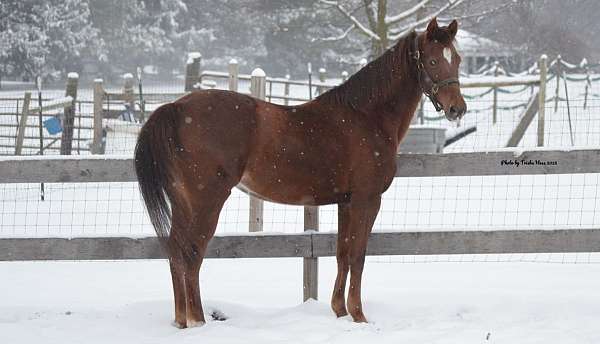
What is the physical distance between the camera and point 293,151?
170 inches

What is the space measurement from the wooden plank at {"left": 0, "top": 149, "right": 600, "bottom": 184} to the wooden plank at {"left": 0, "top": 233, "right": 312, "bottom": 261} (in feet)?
1.53

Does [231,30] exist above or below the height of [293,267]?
above

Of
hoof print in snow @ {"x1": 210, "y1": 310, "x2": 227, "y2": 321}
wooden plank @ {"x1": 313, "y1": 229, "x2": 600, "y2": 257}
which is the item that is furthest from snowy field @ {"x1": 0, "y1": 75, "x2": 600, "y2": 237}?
hoof print in snow @ {"x1": 210, "y1": 310, "x2": 227, "y2": 321}

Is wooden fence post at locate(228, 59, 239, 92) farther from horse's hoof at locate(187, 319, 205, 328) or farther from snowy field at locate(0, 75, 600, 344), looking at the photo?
horse's hoof at locate(187, 319, 205, 328)

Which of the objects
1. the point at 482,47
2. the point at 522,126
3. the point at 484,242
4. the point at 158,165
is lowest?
the point at 484,242

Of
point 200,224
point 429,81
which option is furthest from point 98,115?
point 429,81

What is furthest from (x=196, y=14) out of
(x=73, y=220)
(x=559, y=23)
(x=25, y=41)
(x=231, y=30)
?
(x=73, y=220)

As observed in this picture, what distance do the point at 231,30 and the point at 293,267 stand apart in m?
34.1

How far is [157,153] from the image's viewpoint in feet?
13.5

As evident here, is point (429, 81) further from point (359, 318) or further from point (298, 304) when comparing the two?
point (298, 304)

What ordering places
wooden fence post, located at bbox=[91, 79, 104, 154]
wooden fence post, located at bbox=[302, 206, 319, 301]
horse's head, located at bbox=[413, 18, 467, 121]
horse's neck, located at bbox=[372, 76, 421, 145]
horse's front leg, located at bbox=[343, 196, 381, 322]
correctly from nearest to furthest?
horse's head, located at bbox=[413, 18, 467, 121]
horse's front leg, located at bbox=[343, 196, 381, 322]
horse's neck, located at bbox=[372, 76, 421, 145]
wooden fence post, located at bbox=[302, 206, 319, 301]
wooden fence post, located at bbox=[91, 79, 104, 154]

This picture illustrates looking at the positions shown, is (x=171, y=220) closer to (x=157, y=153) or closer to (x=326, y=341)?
(x=157, y=153)

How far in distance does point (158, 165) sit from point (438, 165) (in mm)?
1972

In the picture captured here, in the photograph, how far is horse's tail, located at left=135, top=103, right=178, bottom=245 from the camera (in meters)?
4.07
